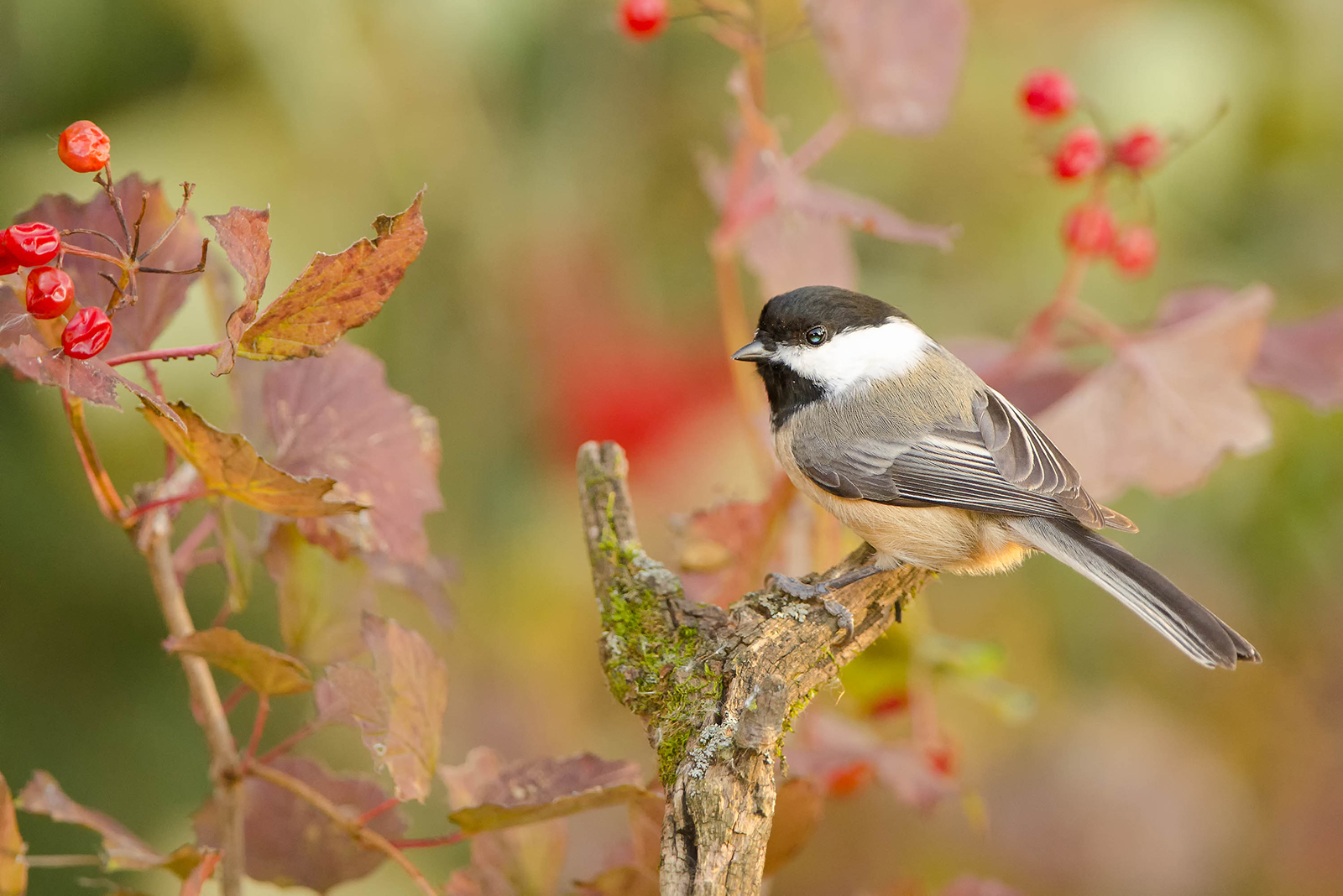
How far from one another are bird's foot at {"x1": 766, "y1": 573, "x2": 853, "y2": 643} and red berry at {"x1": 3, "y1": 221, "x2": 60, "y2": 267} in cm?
58

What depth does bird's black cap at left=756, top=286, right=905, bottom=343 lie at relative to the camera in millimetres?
1245

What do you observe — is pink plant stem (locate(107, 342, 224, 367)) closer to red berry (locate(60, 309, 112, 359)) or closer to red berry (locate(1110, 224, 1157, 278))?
red berry (locate(60, 309, 112, 359))

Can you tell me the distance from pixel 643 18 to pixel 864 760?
796mm

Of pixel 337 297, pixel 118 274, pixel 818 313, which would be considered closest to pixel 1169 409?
pixel 818 313

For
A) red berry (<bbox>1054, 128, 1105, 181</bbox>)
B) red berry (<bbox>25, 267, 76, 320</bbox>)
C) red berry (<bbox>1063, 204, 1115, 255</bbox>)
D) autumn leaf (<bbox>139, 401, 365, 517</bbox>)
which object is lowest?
autumn leaf (<bbox>139, 401, 365, 517</bbox>)

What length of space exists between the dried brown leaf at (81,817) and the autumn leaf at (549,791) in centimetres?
20

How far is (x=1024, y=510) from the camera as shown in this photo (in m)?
1.20

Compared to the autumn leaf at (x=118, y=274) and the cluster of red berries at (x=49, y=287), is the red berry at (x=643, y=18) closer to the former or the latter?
the autumn leaf at (x=118, y=274)

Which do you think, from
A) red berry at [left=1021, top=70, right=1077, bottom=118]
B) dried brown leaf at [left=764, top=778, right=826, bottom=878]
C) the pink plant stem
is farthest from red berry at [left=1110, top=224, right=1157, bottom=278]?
the pink plant stem

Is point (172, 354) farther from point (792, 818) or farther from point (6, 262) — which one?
point (792, 818)

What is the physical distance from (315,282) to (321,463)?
0.19 metres

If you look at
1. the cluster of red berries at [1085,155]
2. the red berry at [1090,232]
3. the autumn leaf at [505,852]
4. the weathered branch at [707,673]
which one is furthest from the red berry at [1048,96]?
the autumn leaf at [505,852]

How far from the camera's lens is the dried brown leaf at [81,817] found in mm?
673

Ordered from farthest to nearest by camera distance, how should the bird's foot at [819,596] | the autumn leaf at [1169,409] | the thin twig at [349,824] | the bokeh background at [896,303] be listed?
the bokeh background at [896,303] < the autumn leaf at [1169,409] < the bird's foot at [819,596] < the thin twig at [349,824]
